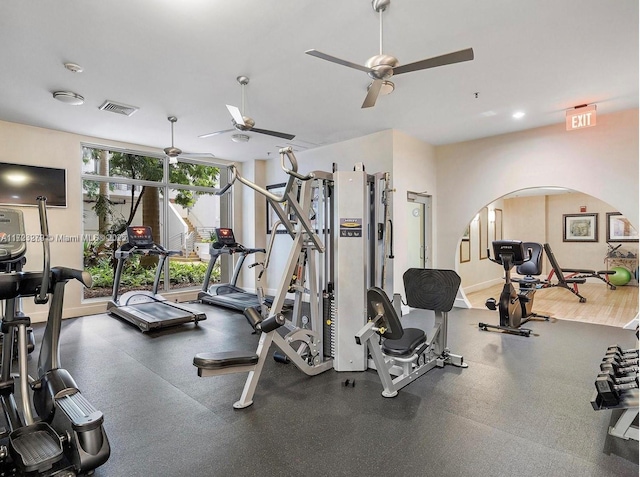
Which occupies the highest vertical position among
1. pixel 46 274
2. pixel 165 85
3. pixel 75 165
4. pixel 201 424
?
pixel 165 85

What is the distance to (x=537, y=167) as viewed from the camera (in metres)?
5.72

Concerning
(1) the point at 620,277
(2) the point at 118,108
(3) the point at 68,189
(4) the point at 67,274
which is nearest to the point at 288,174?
(4) the point at 67,274

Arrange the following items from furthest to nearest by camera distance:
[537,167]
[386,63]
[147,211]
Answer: [147,211] < [537,167] < [386,63]

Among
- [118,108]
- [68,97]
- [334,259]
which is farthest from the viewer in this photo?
[118,108]

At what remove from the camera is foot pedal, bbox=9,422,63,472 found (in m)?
1.79

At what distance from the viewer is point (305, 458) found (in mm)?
2125

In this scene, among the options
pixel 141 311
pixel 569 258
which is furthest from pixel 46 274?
pixel 569 258

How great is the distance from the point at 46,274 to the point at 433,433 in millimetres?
2701

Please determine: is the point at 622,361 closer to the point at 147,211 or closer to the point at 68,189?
the point at 147,211

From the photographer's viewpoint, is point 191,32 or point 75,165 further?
point 75,165

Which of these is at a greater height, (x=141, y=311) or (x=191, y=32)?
(x=191, y=32)

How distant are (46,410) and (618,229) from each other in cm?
1188

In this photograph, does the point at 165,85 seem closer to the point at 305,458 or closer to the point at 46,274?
the point at 46,274

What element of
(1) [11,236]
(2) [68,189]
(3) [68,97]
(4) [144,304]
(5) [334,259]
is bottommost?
(4) [144,304]
